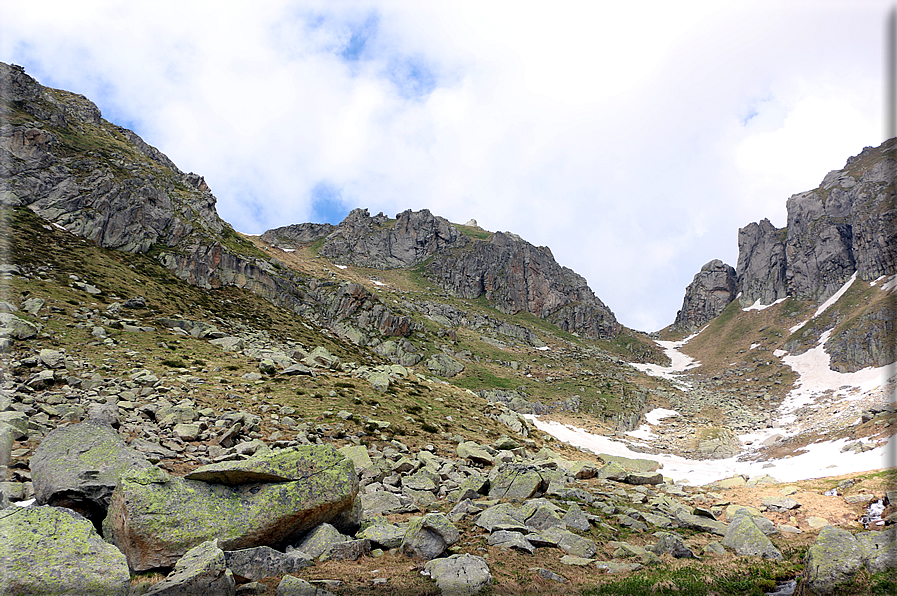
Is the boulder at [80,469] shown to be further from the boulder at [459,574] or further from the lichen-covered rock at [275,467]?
the boulder at [459,574]

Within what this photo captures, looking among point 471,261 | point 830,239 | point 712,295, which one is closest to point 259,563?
point 471,261

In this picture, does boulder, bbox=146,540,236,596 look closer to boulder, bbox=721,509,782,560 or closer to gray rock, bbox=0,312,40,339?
boulder, bbox=721,509,782,560

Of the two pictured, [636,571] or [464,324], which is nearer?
[636,571]

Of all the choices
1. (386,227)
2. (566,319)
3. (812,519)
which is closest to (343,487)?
(812,519)

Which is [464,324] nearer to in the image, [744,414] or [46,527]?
[744,414]

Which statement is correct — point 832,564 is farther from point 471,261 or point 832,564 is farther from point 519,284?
point 471,261

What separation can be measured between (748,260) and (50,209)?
806 feet

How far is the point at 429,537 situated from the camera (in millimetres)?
12656

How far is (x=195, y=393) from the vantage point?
23.5 meters

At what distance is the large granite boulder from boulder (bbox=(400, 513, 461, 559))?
7.88 ft

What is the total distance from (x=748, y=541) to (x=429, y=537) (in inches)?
565

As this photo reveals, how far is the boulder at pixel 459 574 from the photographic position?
10.1m

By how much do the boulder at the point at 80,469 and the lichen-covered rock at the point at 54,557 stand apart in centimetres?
241

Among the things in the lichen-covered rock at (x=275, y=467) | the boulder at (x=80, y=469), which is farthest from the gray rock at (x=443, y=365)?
the boulder at (x=80, y=469)
